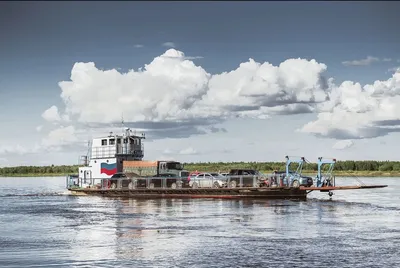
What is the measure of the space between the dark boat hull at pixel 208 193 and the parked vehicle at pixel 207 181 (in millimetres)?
953

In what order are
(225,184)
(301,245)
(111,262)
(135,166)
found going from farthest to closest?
1. (135,166)
2. (225,184)
3. (301,245)
4. (111,262)

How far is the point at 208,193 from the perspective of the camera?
2334 inches

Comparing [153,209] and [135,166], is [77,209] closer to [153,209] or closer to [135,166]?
[153,209]

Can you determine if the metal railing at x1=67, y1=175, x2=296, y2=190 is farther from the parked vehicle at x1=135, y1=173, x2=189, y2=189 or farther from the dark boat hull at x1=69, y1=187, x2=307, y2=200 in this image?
the dark boat hull at x1=69, y1=187, x2=307, y2=200

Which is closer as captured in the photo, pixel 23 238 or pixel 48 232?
pixel 23 238

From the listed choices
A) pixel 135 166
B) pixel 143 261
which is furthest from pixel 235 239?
pixel 135 166

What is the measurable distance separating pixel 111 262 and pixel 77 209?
27.8 meters

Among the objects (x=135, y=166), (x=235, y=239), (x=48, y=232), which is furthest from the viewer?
(x=135, y=166)

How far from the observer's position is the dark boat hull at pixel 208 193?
55094 millimetres

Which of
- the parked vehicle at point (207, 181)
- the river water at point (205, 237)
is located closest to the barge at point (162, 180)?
the parked vehicle at point (207, 181)

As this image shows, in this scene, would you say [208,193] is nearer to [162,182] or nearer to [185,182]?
[185,182]

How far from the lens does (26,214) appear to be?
4438cm

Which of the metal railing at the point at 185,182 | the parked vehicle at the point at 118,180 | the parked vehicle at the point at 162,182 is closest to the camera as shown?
the metal railing at the point at 185,182

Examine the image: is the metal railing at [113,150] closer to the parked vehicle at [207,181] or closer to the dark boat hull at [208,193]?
the dark boat hull at [208,193]
